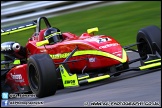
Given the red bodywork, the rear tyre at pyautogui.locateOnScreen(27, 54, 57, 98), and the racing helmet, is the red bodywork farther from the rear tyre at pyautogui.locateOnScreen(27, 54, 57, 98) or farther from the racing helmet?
the rear tyre at pyautogui.locateOnScreen(27, 54, 57, 98)

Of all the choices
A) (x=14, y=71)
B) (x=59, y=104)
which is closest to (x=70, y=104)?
(x=59, y=104)

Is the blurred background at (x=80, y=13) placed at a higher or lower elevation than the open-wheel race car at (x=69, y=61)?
higher

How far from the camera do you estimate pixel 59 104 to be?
641cm

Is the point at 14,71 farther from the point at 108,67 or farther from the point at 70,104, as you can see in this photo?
the point at 70,104

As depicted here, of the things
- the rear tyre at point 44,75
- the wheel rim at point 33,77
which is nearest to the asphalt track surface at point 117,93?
the rear tyre at point 44,75

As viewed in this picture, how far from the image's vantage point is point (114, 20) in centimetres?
1527

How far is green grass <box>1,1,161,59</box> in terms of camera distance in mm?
13925

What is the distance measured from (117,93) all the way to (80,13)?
10.3 meters

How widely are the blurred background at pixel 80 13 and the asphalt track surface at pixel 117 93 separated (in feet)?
21.9

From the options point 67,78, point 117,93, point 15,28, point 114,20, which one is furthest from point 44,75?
point 114,20

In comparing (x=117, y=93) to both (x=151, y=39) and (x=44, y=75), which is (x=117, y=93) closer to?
(x=44, y=75)

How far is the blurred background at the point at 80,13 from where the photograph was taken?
1495cm

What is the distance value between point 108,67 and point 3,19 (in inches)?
364

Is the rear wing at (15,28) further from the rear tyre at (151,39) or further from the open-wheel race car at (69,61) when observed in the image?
the rear tyre at (151,39)
